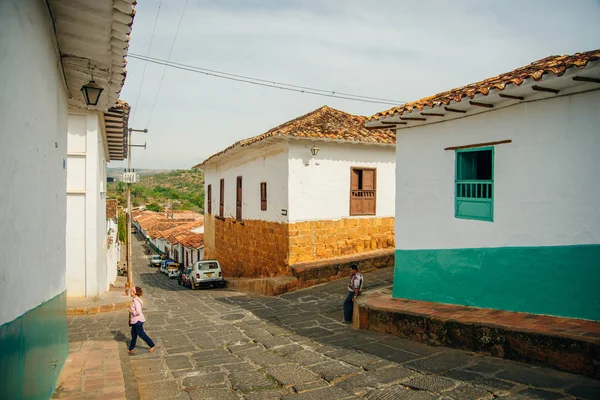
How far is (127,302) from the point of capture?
9.54 metres

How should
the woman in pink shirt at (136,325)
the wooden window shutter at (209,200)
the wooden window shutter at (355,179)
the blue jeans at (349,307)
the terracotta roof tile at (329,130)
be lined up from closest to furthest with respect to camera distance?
the woman in pink shirt at (136,325) < the blue jeans at (349,307) < the terracotta roof tile at (329,130) < the wooden window shutter at (355,179) < the wooden window shutter at (209,200)

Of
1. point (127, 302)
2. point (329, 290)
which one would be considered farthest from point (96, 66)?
point (329, 290)

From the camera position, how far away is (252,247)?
1469 centimetres

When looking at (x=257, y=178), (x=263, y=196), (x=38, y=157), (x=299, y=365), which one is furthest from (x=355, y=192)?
(x=38, y=157)

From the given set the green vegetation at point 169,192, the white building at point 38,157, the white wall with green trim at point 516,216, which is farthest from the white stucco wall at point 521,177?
the green vegetation at point 169,192

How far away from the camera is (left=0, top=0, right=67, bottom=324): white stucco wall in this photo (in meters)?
2.77

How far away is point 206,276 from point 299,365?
38.3 ft

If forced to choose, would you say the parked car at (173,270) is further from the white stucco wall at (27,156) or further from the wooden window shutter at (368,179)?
the white stucco wall at (27,156)

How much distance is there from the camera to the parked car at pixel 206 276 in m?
16.6

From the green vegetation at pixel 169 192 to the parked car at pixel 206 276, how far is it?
1908 inches

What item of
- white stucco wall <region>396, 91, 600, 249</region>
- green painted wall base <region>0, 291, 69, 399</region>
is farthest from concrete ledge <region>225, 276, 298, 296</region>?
green painted wall base <region>0, 291, 69, 399</region>

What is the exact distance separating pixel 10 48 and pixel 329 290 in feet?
29.7

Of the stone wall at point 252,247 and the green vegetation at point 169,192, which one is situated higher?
the green vegetation at point 169,192

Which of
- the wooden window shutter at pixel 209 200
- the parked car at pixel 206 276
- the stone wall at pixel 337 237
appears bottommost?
the parked car at pixel 206 276
